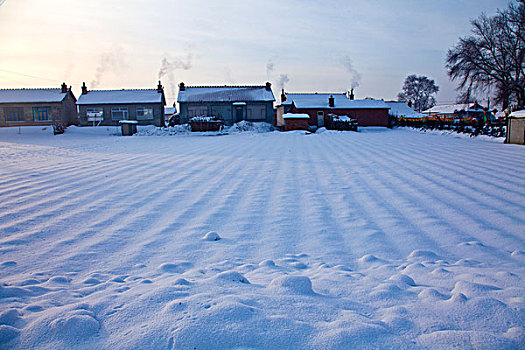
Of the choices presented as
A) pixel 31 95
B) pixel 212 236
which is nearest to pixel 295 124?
pixel 212 236

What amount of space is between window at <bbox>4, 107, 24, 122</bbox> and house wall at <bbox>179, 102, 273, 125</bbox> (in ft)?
52.4

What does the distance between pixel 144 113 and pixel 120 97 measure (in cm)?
324

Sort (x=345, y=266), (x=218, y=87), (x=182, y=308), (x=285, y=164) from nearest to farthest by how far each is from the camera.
Result: (x=182, y=308) → (x=345, y=266) → (x=285, y=164) → (x=218, y=87)

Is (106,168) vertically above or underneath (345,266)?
above

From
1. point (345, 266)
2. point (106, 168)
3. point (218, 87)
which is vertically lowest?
point (345, 266)

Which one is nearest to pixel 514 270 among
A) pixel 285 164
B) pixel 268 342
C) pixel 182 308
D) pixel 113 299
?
pixel 268 342

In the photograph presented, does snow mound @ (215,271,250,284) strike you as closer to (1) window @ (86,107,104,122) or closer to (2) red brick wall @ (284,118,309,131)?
(2) red brick wall @ (284,118,309,131)

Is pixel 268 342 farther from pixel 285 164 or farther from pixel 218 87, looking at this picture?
pixel 218 87

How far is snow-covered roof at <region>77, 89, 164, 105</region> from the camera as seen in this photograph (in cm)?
3369

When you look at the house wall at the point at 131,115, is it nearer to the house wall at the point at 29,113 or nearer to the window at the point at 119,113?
the window at the point at 119,113

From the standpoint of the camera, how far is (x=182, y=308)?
2084mm

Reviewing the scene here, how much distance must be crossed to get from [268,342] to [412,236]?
2.75 meters

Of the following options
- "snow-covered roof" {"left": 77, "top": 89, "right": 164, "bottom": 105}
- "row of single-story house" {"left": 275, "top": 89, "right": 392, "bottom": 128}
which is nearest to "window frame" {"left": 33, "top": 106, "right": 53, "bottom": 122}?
"snow-covered roof" {"left": 77, "top": 89, "right": 164, "bottom": 105}

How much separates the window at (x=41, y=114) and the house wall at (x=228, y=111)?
13.4 meters
